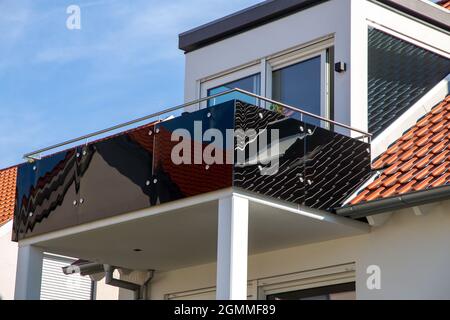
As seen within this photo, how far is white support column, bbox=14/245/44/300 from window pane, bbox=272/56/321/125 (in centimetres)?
395

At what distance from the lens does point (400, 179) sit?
13.0m

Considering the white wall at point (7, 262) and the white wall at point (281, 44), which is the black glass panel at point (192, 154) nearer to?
the white wall at point (281, 44)

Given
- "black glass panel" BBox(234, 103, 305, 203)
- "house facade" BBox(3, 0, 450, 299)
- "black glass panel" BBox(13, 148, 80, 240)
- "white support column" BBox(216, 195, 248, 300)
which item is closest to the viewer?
"white support column" BBox(216, 195, 248, 300)

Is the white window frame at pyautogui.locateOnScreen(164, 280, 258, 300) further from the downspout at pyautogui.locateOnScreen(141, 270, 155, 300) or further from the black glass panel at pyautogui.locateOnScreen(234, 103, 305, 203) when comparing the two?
the black glass panel at pyautogui.locateOnScreen(234, 103, 305, 203)

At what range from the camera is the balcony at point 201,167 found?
12352mm

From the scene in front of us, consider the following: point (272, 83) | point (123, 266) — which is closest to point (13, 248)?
point (123, 266)

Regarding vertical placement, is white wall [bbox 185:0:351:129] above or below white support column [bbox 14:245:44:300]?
above

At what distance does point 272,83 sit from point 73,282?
486 inches

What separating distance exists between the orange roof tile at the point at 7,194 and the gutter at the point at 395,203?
41.8 ft

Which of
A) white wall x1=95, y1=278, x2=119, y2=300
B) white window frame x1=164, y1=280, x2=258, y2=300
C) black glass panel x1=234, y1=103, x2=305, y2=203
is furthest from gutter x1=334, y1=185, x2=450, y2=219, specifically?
white wall x1=95, y1=278, x2=119, y2=300

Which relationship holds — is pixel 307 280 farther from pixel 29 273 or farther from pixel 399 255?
pixel 29 273

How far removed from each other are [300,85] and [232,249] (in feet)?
12.0

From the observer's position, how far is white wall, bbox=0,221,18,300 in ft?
78.6

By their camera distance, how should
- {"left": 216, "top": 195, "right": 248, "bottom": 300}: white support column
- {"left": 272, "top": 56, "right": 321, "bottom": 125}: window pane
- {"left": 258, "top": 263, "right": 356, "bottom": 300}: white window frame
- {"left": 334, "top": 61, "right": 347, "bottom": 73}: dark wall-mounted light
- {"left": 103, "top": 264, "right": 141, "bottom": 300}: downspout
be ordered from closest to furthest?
{"left": 216, "top": 195, "right": 248, "bottom": 300}: white support column
{"left": 258, "top": 263, "right": 356, "bottom": 300}: white window frame
{"left": 334, "top": 61, "right": 347, "bottom": 73}: dark wall-mounted light
{"left": 272, "top": 56, "right": 321, "bottom": 125}: window pane
{"left": 103, "top": 264, "right": 141, "bottom": 300}: downspout
